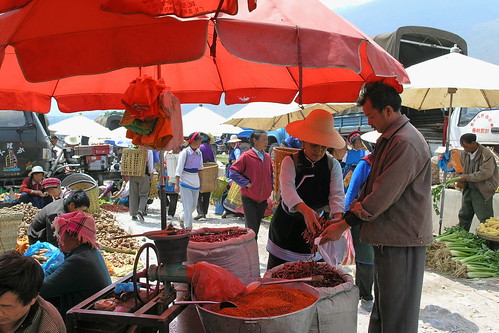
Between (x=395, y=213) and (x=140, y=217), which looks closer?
(x=395, y=213)

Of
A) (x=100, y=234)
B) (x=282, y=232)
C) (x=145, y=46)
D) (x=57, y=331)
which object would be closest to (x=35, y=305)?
(x=57, y=331)

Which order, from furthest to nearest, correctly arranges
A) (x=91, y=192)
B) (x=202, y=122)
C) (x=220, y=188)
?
(x=202, y=122)
(x=220, y=188)
(x=91, y=192)

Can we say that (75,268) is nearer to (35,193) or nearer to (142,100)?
(142,100)

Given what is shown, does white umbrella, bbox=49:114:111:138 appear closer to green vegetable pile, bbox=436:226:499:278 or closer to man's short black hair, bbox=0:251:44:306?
green vegetable pile, bbox=436:226:499:278

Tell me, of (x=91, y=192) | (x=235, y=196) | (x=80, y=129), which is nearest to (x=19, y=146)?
(x=91, y=192)

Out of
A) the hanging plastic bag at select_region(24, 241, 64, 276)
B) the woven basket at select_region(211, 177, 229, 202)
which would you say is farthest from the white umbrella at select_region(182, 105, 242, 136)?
the hanging plastic bag at select_region(24, 241, 64, 276)

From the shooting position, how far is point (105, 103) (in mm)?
Answer: 4266

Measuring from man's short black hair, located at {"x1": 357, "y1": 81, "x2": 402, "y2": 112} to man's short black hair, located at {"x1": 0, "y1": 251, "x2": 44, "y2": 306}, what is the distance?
89.0 inches

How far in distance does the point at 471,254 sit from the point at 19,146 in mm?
9246

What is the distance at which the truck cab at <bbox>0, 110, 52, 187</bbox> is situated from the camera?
929cm

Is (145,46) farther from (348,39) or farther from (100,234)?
(100,234)

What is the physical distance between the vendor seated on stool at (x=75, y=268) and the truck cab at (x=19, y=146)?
7260 mm

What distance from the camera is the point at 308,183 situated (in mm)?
3479

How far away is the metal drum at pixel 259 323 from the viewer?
2.04 metres
